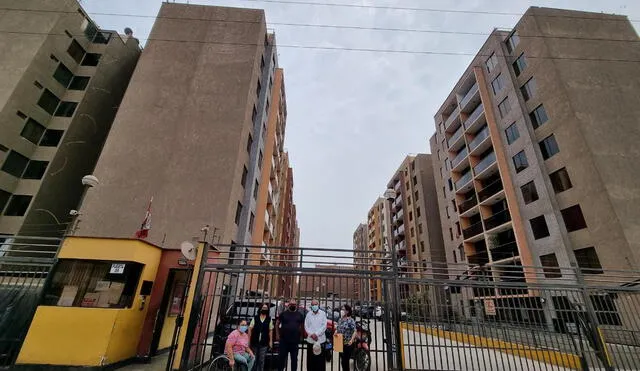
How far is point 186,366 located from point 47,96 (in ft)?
104

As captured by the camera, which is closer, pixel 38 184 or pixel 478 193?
pixel 38 184

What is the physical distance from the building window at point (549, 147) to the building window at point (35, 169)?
137 feet

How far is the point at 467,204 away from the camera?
3306cm

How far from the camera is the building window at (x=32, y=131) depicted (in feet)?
78.7

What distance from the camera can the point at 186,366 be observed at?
269 inches

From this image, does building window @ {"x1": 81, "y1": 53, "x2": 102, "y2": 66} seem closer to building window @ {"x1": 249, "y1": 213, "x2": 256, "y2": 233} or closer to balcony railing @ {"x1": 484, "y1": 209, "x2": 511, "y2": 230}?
building window @ {"x1": 249, "y1": 213, "x2": 256, "y2": 233}

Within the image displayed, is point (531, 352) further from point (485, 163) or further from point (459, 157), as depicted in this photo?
point (459, 157)

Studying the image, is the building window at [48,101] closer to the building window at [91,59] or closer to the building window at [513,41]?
the building window at [91,59]

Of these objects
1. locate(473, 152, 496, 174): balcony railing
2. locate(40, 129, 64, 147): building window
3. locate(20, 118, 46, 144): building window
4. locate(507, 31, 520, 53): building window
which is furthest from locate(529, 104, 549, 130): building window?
locate(20, 118, 46, 144): building window

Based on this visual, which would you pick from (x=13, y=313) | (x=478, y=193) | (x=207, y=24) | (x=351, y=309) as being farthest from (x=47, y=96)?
(x=478, y=193)

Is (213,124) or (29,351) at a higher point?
(213,124)

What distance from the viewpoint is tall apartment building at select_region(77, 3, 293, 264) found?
725 inches

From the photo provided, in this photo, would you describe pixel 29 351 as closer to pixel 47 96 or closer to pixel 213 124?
pixel 213 124

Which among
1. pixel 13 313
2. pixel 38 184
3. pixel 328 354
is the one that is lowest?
pixel 328 354
